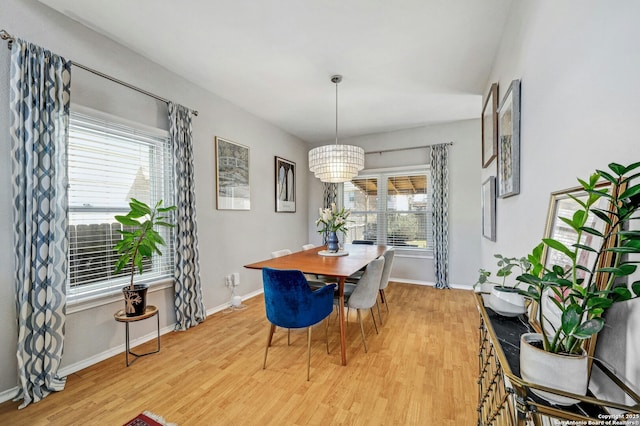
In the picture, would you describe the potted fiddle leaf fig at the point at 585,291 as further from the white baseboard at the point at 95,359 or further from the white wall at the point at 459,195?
the white wall at the point at 459,195

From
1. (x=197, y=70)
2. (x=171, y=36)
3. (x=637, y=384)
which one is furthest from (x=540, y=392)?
(x=197, y=70)

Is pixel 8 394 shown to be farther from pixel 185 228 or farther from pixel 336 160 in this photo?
pixel 336 160

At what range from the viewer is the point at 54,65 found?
1.97 meters

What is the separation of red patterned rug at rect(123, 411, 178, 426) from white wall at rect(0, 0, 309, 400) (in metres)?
1.00

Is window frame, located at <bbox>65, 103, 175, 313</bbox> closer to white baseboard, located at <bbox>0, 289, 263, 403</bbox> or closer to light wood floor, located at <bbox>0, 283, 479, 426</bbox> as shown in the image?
white baseboard, located at <bbox>0, 289, 263, 403</bbox>

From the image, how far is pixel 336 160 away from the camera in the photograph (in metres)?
3.04

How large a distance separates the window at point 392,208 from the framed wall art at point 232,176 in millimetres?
1962

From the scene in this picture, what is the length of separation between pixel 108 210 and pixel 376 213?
4154 millimetres

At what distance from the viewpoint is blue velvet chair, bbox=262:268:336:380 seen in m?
1.99

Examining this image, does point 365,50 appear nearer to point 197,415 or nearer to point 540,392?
point 540,392

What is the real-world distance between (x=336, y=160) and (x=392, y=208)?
2413mm

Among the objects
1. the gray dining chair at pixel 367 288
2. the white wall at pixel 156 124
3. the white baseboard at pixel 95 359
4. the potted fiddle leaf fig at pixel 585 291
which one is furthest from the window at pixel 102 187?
the potted fiddle leaf fig at pixel 585 291

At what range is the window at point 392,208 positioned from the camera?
4.82 meters

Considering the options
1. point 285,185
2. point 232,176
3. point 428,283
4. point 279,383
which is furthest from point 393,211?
point 279,383
